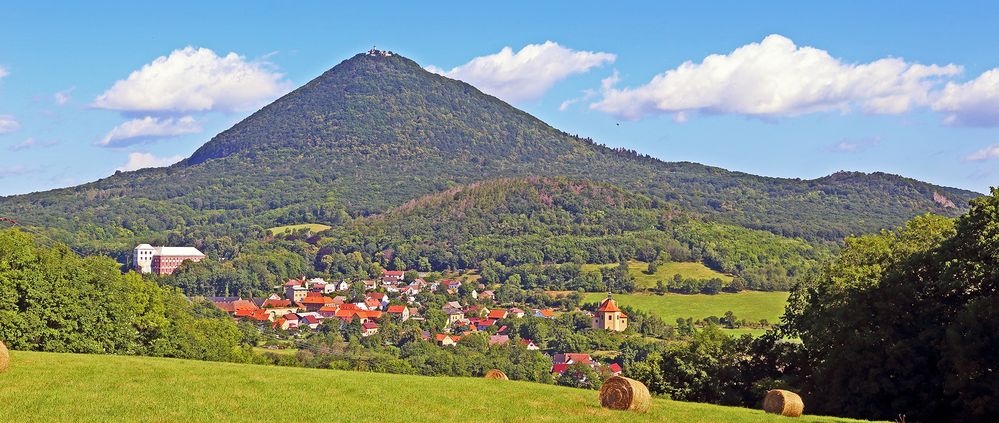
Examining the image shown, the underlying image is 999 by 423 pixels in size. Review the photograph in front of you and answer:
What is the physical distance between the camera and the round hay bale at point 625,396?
2950 centimetres

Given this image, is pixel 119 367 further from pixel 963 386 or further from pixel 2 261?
pixel 963 386

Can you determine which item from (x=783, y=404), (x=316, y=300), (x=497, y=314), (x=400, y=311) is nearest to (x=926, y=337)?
(x=783, y=404)

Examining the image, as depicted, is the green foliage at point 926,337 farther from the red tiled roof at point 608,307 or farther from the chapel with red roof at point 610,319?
the red tiled roof at point 608,307

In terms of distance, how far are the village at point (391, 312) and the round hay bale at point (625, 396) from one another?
259 ft

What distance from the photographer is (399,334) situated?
137500 mm

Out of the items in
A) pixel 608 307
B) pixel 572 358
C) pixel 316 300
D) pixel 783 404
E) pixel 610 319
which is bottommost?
pixel 572 358

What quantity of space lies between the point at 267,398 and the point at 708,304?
138m

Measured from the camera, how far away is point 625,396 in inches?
1163

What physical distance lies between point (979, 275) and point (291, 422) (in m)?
24.4

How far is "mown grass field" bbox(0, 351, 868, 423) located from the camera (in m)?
25.1

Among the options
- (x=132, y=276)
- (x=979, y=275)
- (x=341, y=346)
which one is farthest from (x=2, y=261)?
(x=341, y=346)

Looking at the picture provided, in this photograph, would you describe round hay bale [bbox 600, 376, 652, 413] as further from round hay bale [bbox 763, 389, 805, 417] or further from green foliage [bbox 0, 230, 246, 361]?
green foliage [bbox 0, 230, 246, 361]

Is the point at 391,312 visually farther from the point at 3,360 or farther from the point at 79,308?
the point at 3,360

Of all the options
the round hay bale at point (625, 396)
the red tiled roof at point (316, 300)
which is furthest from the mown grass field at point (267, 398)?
the red tiled roof at point (316, 300)
